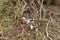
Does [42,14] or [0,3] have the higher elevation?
[0,3]

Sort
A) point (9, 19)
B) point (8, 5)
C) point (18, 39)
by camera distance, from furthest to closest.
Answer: point (8, 5), point (9, 19), point (18, 39)

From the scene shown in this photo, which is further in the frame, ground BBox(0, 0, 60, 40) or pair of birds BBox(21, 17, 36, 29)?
pair of birds BBox(21, 17, 36, 29)

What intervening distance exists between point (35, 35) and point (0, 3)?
1.14 m

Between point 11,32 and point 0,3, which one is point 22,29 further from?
point 0,3

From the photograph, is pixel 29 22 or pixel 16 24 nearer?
pixel 29 22

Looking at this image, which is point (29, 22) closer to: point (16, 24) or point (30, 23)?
point (30, 23)

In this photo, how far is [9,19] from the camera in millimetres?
3949

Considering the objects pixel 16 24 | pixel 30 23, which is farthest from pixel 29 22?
pixel 16 24

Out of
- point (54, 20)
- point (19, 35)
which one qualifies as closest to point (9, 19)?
point (19, 35)

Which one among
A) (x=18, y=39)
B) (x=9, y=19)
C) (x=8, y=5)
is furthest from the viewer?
(x=8, y=5)

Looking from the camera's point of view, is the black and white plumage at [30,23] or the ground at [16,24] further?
the black and white plumage at [30,23]

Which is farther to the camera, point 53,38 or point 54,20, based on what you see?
point 54,20

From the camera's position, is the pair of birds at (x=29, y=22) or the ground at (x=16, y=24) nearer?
the ground at (x=16, y=24)

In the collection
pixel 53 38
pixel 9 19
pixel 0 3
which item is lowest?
pixel 53 38
